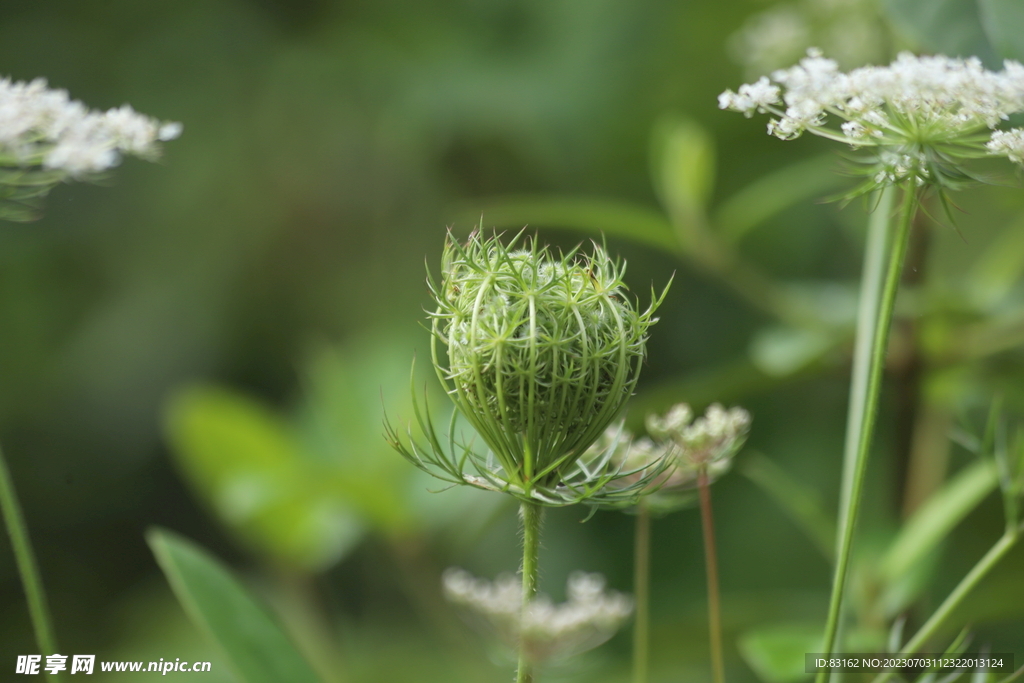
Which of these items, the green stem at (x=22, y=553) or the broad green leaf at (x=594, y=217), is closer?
the green stem at (x=22, y=553)

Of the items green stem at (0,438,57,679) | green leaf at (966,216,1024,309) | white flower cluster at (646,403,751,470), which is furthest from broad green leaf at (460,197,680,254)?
green stem at (0,438,57,679)

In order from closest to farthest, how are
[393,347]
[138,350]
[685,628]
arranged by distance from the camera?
[685,628], [393,347], [138,350]

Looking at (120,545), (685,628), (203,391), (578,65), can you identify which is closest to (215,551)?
(120,545)

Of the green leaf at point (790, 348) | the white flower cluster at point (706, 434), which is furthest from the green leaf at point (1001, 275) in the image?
the white flower cluster at point (706, 434)

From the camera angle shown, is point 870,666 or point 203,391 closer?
point 870,666

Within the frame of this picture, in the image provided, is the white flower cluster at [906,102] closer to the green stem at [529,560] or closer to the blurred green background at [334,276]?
the green stem at [529,560]

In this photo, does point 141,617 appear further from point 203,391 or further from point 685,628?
point 685,628
